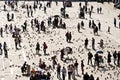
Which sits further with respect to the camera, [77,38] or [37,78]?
[77,38]

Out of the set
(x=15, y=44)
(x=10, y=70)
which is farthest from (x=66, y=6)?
(x=10, y=70)

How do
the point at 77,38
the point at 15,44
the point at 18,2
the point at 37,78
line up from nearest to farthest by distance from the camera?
the point at 37,78 < the point at 15,44 < the point at 77,38 < the point at 18,2

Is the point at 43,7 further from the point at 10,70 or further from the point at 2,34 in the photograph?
the point at 10,70

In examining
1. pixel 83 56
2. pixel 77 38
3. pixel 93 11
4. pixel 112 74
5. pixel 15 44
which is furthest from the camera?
pixel 93 11

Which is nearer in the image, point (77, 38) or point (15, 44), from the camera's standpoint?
point (15, 44)

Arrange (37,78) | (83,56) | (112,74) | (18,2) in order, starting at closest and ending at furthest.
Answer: (37,78), (112,74), (83,56), (18,2)

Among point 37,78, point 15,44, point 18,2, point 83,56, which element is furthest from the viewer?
point 18,2

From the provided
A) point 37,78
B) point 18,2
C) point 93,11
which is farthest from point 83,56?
point 18,2

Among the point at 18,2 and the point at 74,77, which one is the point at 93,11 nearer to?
the point at 18,2
